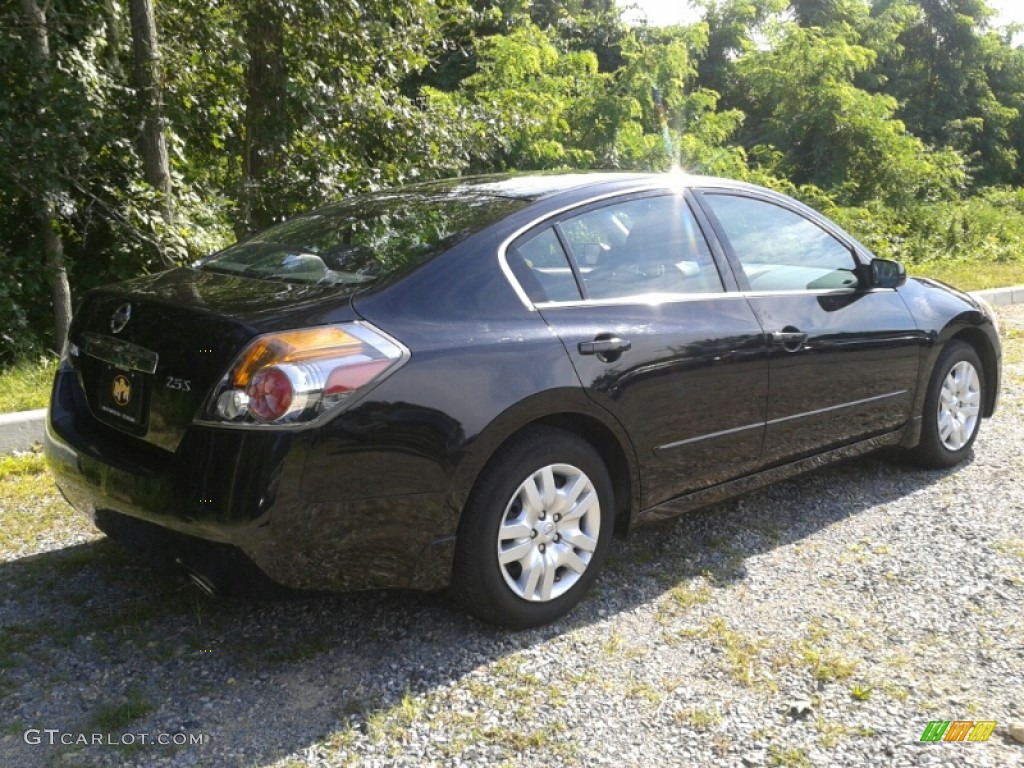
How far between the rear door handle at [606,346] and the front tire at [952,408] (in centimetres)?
223

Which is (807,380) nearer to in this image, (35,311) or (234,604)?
(234,604)

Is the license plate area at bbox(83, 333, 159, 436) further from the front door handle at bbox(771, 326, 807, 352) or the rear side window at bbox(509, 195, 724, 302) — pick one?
the front door handle at bbox(771, 326, 807, 352)

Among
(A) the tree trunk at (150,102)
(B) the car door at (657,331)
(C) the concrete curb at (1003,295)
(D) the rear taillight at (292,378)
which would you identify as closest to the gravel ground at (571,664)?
(B) the car door at (657,331)

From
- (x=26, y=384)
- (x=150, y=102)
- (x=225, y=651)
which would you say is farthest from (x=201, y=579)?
(x=150, y=102)

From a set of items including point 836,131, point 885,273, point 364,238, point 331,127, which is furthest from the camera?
point 836,131

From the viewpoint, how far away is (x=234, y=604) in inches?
137

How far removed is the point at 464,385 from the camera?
9.80ft

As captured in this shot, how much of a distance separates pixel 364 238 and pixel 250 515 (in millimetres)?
1221

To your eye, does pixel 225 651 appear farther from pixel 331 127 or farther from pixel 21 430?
pixel 331 127

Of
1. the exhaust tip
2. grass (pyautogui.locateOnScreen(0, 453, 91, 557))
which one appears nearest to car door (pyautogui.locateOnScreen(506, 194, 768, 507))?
the exhaust tip

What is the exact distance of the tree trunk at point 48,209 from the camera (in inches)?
233

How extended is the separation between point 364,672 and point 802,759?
133cm

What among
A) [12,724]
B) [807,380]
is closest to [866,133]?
[807,380]

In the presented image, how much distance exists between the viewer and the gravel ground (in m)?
2.69
